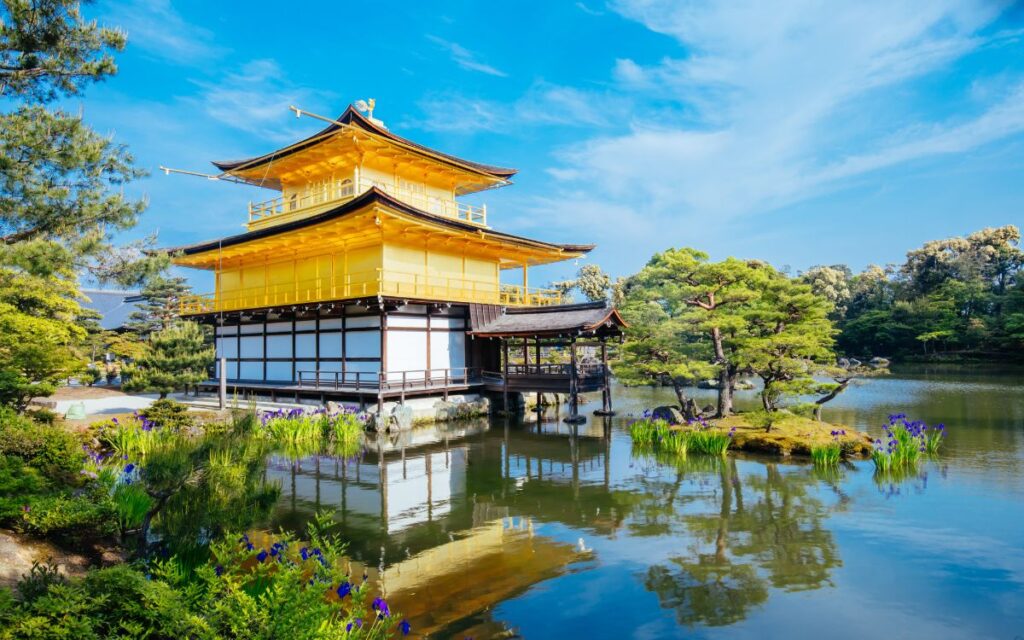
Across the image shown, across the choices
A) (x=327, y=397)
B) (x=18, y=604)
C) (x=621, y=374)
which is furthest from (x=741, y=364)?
(x=18, y=604)

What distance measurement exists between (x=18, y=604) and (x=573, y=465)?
10796mm

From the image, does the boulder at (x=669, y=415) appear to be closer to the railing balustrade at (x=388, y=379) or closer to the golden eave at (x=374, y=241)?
the railing balustrade at (x=388, y=379)

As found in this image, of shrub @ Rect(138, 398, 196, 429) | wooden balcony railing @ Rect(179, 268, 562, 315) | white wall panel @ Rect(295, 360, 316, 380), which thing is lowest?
shrub @ Rect(138, 398, 196, 429)

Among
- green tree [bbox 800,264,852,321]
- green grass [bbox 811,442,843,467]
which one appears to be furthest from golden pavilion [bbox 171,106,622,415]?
green tree [bbox 800,264,852,321]

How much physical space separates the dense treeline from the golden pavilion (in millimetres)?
Result: 27850

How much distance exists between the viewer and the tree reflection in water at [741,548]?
666 cm

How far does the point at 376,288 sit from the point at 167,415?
7.20 meters

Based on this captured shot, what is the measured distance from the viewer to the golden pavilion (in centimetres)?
2008

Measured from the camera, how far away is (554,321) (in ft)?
66.8

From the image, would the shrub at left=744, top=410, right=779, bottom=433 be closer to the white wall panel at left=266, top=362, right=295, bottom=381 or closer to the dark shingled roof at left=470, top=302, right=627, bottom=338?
the dark shingled roof at left=470, top=302, right=627, bottom=338

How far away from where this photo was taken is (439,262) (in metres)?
22.9

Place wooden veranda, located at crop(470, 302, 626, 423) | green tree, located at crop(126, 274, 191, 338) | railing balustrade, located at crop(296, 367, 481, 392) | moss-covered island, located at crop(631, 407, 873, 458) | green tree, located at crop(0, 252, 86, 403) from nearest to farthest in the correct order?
green tree, located at crop(0, 252, 86, 403), moss-covered island, located at crop(631, 407, 873, 458), wooden veranda, located at crop(470, 302, 626, 423), railing balustrade, located at crop(296, 367, 481, 392), green tree, located at crop(126, 274, 191, 338)

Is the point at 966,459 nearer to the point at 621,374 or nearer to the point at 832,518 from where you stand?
the point at 832,518

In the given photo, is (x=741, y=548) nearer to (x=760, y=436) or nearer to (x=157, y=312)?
(x=760, y=436)
